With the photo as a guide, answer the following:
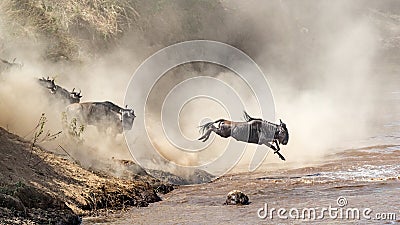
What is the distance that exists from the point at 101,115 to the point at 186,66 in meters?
9.31

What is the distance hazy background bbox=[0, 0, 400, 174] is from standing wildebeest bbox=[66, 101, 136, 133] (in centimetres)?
34

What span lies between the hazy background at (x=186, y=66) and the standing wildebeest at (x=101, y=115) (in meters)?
0.34


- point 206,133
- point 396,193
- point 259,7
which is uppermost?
point 259,7

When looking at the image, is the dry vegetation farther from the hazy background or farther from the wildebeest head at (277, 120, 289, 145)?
the wildebeest head at (277, 120, 289, 145)

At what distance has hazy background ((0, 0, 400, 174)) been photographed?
1515 cm

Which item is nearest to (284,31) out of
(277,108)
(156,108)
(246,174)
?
(277,108)

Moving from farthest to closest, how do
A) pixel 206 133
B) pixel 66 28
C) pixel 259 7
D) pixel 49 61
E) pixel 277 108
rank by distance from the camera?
1. pixel 259 7
2. pixel 277 108
3. pixel 66 28
4. pixel 49 61
5. pixel 206 133

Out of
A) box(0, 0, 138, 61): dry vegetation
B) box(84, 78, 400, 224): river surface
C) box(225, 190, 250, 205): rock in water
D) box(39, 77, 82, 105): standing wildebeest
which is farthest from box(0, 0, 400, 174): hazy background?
box(225, 190, 250, 205): rock in water

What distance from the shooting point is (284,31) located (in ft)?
106

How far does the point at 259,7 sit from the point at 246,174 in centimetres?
1860

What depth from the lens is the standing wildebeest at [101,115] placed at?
46.2 ft

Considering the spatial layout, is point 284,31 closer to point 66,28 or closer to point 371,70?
point 371,70

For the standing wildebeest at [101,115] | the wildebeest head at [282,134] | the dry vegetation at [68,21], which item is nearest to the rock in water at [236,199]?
the wildebeest head at [282,134]

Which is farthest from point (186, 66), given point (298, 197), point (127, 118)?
point (298, 197)
